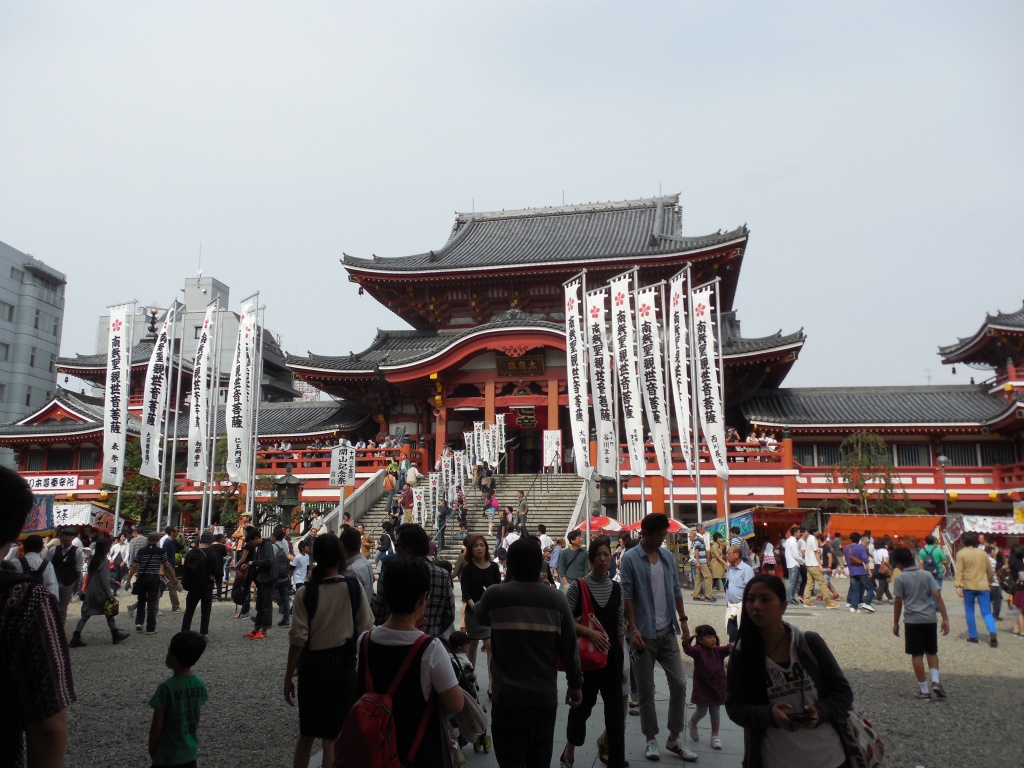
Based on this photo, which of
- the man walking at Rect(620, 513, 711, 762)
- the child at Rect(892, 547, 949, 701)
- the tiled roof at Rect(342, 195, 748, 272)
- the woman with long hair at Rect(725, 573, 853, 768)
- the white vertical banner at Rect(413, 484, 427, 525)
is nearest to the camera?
the woman with long hair at Rect(725, 573, 853, 768)

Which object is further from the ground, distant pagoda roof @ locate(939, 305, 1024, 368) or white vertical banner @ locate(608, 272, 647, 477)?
distant pagoda roof @ locate(939, 305, 1024, 368)

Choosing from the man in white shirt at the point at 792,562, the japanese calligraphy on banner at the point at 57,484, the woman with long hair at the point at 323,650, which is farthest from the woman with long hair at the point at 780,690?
the japanese calligraphy on banner at the point at 57,484

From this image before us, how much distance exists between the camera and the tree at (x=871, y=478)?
2386 centimetres

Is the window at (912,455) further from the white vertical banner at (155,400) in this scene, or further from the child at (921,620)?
the white vertical banner at (155,400)

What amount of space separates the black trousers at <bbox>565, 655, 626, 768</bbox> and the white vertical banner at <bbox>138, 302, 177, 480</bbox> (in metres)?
17.2

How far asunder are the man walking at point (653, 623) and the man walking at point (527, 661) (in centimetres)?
167

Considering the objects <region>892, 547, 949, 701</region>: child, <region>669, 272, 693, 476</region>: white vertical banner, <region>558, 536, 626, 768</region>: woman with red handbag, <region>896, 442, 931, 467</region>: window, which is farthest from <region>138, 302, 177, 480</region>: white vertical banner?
<region>896, 442, 931, 467</region>: window

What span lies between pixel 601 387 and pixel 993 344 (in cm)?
1819

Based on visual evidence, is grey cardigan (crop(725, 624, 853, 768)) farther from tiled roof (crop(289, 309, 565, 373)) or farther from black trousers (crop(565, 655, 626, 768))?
tiled roof (crop(289, 309, 565, 373))

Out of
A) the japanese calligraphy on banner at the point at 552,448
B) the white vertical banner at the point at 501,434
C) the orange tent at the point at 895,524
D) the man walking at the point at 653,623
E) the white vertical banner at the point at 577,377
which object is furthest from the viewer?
the white vertical banner at the point at 501,434

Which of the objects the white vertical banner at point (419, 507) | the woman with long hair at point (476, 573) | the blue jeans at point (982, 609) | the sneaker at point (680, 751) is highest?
the white vertical banner at point (419, 507)

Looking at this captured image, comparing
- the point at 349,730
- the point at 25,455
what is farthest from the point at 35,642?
the point at 25,455

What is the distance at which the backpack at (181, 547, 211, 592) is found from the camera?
10219mm

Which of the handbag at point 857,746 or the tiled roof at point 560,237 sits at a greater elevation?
the tiled roof at point 560,237
